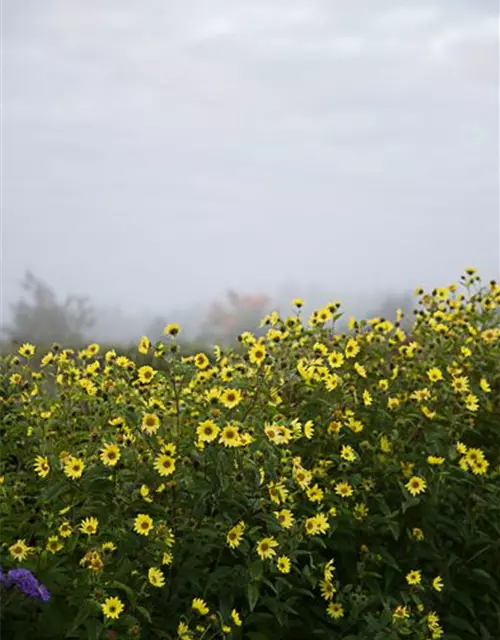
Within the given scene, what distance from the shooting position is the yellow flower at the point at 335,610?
2.67 m

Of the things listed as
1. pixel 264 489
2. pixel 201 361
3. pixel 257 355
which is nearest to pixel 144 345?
pixel 201 361

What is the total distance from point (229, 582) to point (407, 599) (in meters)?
0.54

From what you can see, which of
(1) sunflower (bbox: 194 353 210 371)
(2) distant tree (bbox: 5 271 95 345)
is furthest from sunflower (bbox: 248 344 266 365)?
(2) distant tree (bbox: 5 271 95 345)

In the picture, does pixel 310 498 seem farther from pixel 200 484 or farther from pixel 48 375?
pixel 48 375

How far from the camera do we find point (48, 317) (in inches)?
233

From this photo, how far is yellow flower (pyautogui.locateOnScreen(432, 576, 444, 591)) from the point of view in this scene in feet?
9.23

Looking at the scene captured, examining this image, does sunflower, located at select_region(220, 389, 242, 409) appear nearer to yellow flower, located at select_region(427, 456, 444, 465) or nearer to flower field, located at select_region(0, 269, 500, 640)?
flower field, located at select_region(0, 269, 500, 640)

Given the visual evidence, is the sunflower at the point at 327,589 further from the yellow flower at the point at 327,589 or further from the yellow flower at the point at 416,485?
the yellow flower at the point at 416,485

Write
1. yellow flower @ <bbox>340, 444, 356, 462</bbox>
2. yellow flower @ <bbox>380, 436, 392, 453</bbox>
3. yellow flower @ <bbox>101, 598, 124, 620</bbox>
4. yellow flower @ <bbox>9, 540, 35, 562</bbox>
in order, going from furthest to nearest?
yellow flower @ <bbox>380, 436, 392, 453</bbox> → yellow flower @ <bbox>340, 444, 356, 462</bbox> → yellow flower @ <bbox>9, 540, 35, 562</bbox> → yellow flower @ <bbox>101, 598, 124, 620</bbox>

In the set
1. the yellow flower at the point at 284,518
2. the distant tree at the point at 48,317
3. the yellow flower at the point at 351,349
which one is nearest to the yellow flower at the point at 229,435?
the yellow flower at the point at 284,518

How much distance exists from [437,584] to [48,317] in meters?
3.59

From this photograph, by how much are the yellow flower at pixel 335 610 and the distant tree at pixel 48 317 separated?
10.0 ft

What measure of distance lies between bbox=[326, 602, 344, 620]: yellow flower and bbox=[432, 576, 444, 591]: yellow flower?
0.31 meters

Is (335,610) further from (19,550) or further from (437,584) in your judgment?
(19,550)
